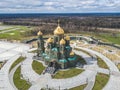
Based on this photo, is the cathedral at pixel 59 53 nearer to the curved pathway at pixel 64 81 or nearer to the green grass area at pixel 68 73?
the green grass area at pixel 68 73

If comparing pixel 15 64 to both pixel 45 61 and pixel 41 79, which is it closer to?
pixel 45 61

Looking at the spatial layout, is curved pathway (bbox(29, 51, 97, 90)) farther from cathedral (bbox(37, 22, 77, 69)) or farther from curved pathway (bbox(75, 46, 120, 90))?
cathedral (bbox(37, 22, 77, 69))

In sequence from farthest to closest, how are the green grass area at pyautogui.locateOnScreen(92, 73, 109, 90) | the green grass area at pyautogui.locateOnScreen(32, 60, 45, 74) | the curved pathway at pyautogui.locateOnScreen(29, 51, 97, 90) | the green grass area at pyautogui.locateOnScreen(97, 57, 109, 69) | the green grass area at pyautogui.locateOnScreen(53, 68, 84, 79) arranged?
the green grass area at pyautogui.locateOnScreen(97, 57, 109, 69) < the green grass area at pyautogui.locateOnScreen(32, 60, 45, 74) < the green grass area at pyautogui.locateOnScreen(53, 68, 84, 79) < the curved pathway at pyautogui.locateOnScreen(29, 51, 97, 90) < the green grass area at pyautogui.locateOnScreen(92, 73, 109, 90)

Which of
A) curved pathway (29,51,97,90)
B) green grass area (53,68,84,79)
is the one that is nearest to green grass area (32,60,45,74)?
curved pathway (29,51,97,90)

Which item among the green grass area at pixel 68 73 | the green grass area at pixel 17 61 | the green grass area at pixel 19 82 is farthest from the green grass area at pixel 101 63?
the green grass area at pixel 17 61

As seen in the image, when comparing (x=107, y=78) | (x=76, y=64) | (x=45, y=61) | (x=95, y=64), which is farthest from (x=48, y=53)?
(x=107, y=78)

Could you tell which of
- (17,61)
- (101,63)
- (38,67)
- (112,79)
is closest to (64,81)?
(38,67)
